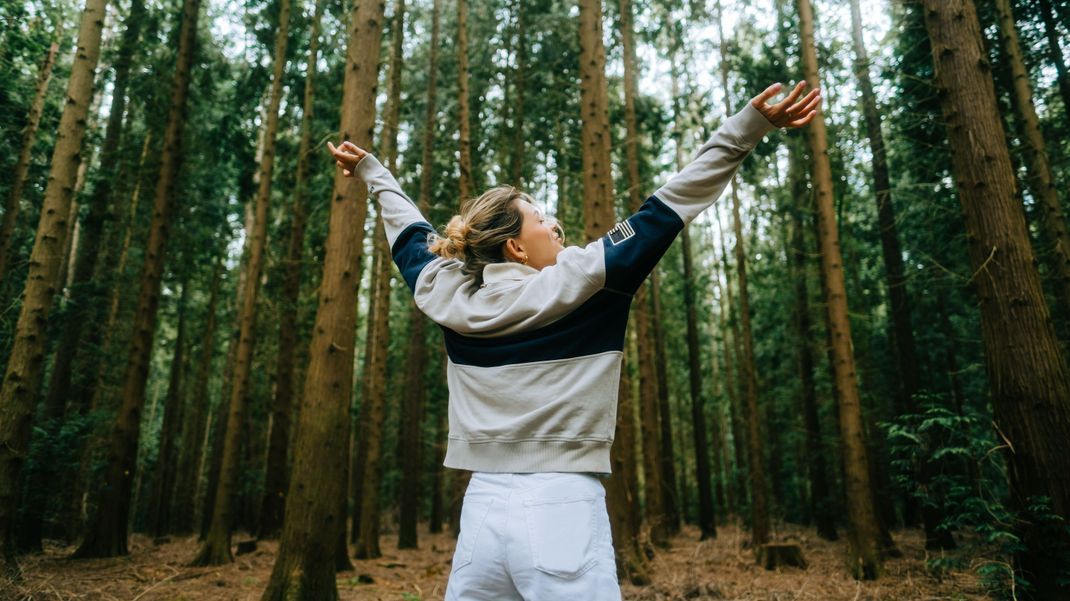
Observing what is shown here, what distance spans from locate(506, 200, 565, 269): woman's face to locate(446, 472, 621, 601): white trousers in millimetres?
705

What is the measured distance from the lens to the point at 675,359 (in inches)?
1104

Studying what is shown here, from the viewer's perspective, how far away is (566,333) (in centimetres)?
167

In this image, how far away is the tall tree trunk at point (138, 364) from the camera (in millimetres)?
10055

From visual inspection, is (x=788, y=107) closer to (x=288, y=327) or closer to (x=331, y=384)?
(x=331, y=384)

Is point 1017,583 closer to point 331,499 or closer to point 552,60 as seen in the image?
point 331,499

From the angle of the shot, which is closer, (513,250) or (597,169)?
(513,250)

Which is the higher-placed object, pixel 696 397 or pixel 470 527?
pixel 696 397

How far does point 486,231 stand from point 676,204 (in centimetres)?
64

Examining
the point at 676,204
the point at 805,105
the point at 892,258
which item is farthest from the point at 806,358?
the point at 676,204

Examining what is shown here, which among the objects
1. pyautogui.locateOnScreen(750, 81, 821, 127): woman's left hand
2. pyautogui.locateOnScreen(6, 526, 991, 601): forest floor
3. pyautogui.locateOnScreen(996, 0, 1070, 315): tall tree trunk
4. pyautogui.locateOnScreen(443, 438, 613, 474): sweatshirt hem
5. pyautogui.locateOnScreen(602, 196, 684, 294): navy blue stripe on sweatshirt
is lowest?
pyautogui.locateOnScreen(6, 526, 991, 601): forest floor

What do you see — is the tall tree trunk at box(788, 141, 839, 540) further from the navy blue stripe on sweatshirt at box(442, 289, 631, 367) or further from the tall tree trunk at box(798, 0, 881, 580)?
the navy blue stripe on sweatshirt at box(442, 289, 631, 367)

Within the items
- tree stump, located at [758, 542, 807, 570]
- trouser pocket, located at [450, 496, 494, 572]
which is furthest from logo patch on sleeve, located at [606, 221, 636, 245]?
tree stump, located at [758, 542, 807, 570]

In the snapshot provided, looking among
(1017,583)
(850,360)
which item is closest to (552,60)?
(850,360)

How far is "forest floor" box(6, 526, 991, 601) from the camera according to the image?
729 cm
